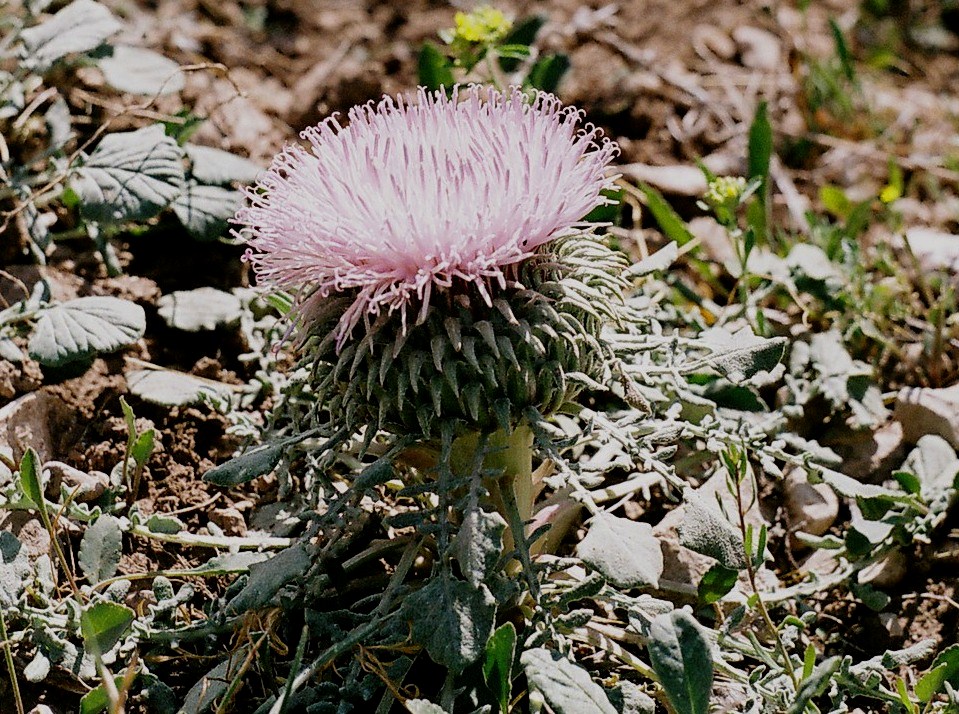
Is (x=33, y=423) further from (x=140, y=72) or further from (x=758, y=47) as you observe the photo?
(x=758, y=47)

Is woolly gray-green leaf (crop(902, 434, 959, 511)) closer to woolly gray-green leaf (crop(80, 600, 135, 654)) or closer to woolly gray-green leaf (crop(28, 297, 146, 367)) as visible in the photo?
woolly gray-green leaf (crop(80, 600, 135, 654))

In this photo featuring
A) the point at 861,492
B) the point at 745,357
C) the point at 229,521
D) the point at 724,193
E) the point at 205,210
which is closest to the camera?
the point at 745,357

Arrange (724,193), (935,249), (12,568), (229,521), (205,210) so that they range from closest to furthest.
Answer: (12,568), (229,521), (724,193), (205,210), (935,249)

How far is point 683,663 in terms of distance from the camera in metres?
2.21

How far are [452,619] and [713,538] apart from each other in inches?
24.1

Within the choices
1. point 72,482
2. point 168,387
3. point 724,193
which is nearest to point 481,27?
point 724,193

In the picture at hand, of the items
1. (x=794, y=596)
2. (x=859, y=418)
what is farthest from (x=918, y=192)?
(x=794, y=596)

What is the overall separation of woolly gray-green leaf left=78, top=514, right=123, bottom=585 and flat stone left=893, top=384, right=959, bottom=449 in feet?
7.70

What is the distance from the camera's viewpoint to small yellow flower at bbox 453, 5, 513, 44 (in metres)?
3.75

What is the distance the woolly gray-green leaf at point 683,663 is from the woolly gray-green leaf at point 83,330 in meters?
1.64

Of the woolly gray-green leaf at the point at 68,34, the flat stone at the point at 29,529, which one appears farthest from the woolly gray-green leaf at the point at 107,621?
the woolly gray-green leaf at the point at 68,34

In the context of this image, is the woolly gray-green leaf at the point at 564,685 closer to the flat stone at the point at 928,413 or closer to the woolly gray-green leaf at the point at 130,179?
the flat stone at the point at 928,413

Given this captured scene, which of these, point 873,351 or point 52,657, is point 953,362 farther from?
point 52,657

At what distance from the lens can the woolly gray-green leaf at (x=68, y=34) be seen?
141 inches
